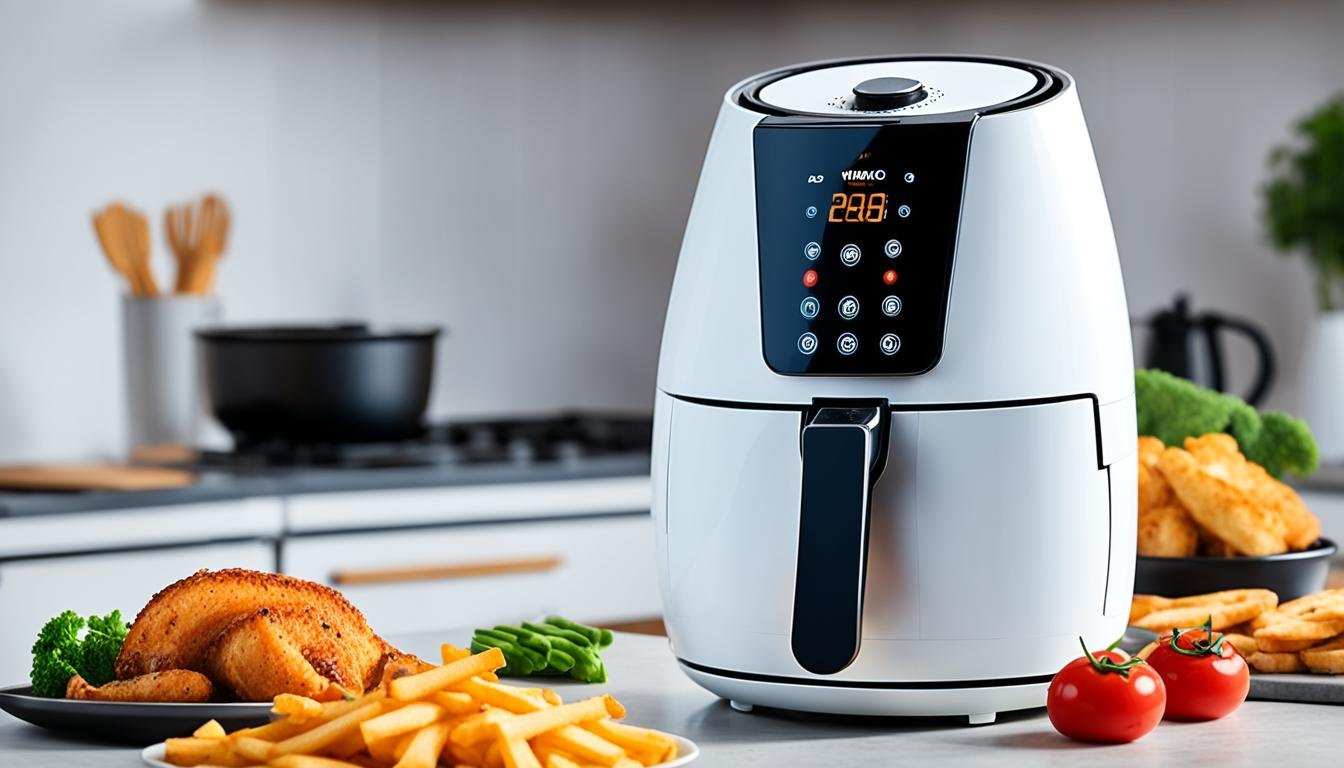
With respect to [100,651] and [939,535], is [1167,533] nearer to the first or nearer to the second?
[939,535]

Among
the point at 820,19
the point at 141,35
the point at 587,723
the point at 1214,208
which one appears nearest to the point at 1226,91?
the point at 1214,208

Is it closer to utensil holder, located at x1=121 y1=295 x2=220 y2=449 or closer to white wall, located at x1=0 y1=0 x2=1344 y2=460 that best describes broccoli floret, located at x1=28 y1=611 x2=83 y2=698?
utensil holder, located at x1=121 y1=295 x2=220 y2=449

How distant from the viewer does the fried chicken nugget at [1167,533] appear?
1338 mm

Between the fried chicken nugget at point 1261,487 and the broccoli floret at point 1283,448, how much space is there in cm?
9

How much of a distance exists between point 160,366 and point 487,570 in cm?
67

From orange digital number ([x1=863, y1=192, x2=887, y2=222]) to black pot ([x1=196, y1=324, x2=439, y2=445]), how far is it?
5.70ft

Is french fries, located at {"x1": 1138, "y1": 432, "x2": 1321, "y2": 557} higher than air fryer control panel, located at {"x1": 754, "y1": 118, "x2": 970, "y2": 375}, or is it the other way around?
air fryer control panel, located at {"x1": 754, "y1": 118, "x2": 970, "y2": 375}

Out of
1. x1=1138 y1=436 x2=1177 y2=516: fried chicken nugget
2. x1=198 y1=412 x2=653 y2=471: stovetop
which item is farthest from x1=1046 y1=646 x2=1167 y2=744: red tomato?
x1=198 y1=412 x2=653 y2=471: stovetop

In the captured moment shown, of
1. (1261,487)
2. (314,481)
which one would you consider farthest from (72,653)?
(314,481)

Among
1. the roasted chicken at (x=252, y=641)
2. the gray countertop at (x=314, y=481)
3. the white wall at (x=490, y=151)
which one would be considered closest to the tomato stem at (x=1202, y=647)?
the roasted chicken at (x=252, y=641)

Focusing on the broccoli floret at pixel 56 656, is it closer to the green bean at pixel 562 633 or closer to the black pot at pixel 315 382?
the green bean at pixel 562 633

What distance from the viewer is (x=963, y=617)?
3.38ft

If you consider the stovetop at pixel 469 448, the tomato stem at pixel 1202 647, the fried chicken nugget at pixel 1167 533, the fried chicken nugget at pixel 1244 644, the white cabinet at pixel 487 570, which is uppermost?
the fried chicken nugget at pixel 1167 533

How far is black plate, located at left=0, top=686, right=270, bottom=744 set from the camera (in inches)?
38.2
